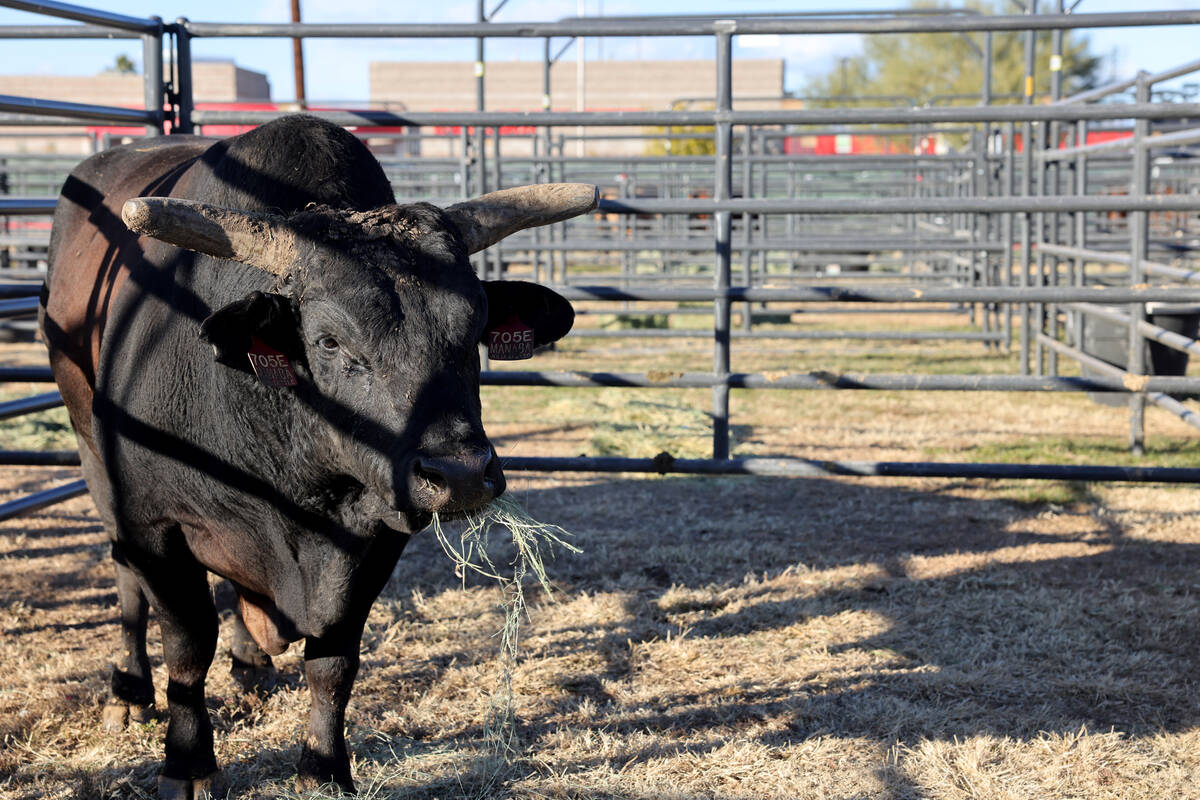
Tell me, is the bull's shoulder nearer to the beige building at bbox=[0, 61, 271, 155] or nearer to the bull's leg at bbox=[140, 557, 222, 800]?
the bull's leg at bbox=[140, 557, 222, 800]

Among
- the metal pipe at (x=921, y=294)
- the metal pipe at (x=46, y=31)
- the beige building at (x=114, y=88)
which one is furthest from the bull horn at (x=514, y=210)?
the beige building at (x=114, y=88)

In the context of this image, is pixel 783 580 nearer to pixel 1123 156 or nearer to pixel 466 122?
pixel 466 122

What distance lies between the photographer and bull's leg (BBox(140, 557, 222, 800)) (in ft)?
9.55

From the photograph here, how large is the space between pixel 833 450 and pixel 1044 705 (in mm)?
3555

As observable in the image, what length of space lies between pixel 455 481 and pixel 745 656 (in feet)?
6.27

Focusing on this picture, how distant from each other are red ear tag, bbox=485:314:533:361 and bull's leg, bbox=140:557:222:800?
3.25 feet

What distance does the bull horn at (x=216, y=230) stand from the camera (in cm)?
236

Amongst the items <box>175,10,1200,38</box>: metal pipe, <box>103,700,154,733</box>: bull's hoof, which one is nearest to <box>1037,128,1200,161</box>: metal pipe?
<box>175,10,1200,38</box>: metal pipe

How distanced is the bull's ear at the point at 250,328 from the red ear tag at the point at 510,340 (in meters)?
0.53

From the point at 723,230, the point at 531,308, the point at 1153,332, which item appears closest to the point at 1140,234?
the point at 1153,332

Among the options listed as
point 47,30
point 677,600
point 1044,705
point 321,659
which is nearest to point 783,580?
point 677,600

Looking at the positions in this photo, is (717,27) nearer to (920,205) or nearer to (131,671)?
(920,205)

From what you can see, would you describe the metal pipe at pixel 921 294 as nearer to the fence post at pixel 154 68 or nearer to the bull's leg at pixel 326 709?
the bull's leg at pixel 326 709

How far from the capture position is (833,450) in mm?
6883
